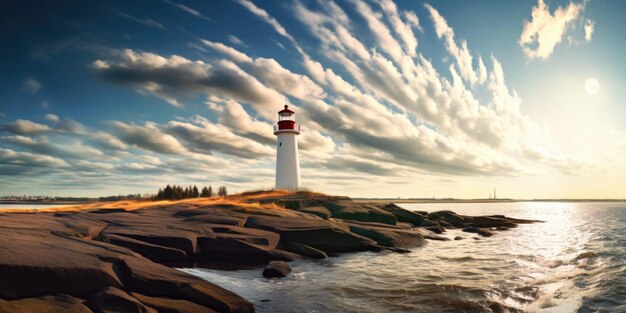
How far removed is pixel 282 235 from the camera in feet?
58.1

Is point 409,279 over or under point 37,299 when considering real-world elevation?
under

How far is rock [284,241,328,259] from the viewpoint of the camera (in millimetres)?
16828

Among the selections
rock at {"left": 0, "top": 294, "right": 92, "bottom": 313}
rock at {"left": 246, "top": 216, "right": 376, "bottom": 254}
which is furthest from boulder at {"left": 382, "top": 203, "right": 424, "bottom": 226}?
rock at {"left": 0, "top": 294, "right": 92, "bottom": 313}

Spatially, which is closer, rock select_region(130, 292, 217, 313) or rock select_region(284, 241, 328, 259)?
rock select_region(130, 292, 217, 313)

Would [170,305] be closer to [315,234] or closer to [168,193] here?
[315,234]

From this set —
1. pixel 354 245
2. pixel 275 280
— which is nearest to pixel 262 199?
pixel 354 245

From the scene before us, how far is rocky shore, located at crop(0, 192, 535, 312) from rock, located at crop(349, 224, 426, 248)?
0.19 feet

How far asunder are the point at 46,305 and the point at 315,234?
493 inches

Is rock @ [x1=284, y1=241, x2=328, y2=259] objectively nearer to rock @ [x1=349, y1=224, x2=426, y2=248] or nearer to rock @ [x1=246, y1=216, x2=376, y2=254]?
rock @ [x1=246, y1=216, x2=376, y2=254]

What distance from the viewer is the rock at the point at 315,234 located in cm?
1789

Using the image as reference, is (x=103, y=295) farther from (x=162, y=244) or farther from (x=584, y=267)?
(x=584, y=267)

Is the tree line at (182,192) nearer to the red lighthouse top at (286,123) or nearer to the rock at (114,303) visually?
the red lighthouse top at (286,123)

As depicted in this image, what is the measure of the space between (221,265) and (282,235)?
4216mm

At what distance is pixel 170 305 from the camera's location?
7.74 metres
